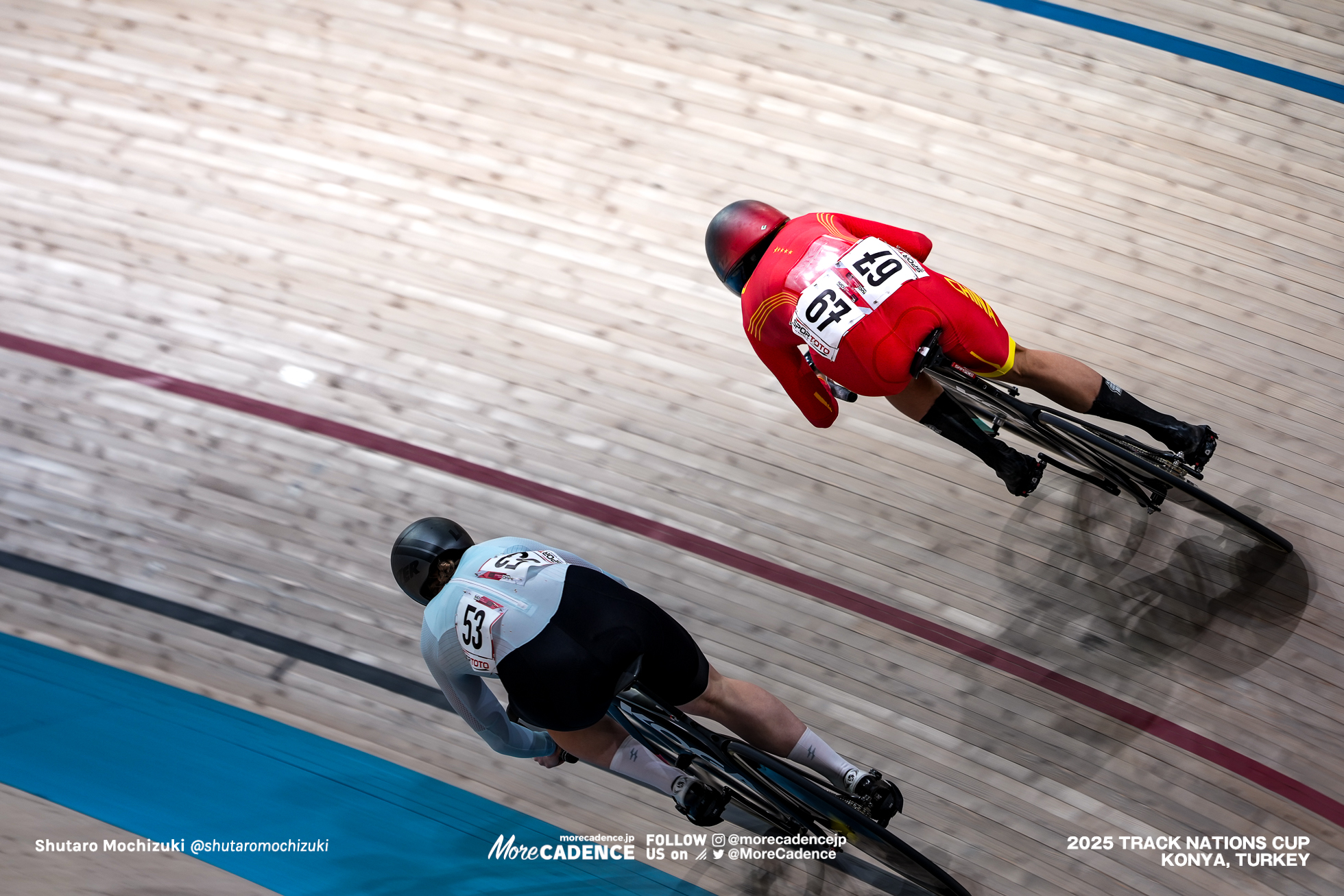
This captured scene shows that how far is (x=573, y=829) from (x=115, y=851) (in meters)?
1.50

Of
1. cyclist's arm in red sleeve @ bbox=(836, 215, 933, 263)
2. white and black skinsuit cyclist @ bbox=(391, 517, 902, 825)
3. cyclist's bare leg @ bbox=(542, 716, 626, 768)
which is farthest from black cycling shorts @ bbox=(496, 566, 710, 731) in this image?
cyclist's arm in red sleeve @ bbox=(836, 215, 933, 263)

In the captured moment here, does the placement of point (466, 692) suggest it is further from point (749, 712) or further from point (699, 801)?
point (749, 712)

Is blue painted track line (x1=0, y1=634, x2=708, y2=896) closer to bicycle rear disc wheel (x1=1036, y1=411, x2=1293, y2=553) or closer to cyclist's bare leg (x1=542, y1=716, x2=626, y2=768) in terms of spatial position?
cyclist's bare leg (x1=542, y1=716, x2=626, y2=768)

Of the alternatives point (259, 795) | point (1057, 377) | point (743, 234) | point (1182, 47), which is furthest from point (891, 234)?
point (259, 795)

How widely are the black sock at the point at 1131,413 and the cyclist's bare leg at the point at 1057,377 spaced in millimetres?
27

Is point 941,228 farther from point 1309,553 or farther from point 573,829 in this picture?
point 573,829

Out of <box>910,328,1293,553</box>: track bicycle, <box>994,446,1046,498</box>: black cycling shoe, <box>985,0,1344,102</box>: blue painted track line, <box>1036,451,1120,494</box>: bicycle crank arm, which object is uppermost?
<box>985,0,1344,102</box>: blue painted track line

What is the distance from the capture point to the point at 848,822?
2467 mm

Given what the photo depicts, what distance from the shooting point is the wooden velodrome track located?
2799 millimetres

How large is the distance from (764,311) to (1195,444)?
1.36 metres

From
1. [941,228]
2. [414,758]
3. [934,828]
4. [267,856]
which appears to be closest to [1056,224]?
[941,228]

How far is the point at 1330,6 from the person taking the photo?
3432 millimetres

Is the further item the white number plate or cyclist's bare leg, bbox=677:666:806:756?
cyclist's bare leg, bbox=677:666:806:756

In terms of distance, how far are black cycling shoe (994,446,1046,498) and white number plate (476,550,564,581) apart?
136 cm
